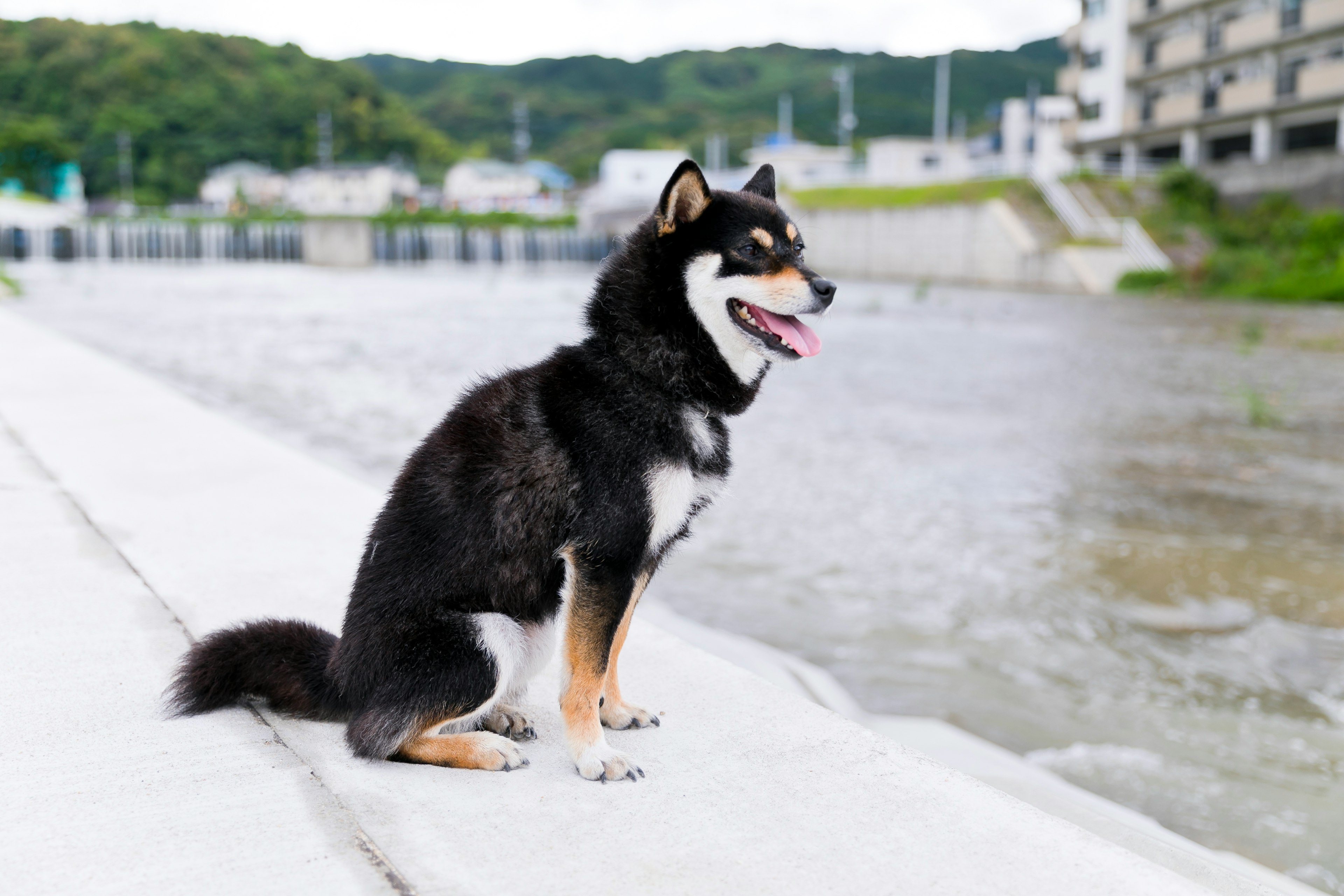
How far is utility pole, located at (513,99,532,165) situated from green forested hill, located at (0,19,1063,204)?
5.79ft

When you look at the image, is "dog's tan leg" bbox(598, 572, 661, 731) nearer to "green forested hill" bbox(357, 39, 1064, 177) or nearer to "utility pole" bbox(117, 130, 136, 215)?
"utility pole" bbox(117, 130, 136, 215)

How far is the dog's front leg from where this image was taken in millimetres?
2197

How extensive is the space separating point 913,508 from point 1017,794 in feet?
15.7

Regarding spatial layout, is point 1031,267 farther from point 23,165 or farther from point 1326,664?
point 23,165

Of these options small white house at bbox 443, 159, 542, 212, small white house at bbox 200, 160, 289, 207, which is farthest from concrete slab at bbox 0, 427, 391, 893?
small white house at bbox 443, 159, 542, 212

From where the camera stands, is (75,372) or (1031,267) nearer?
(75,372)

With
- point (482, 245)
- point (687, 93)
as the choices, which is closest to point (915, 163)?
point (482, 245)

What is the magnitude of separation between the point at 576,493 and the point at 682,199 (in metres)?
0.69

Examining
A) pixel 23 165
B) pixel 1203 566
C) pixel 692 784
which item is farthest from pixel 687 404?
pixel 23 165

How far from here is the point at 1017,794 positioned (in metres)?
2.96

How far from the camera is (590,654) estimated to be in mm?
2203

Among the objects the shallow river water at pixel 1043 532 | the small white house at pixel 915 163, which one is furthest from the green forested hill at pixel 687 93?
the shallow river water at pixel 1043 532

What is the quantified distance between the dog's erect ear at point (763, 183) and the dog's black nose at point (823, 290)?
426mm

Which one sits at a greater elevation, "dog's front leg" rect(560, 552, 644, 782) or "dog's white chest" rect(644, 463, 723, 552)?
"dog's white chest" rect(644, 463, 723, 552)
